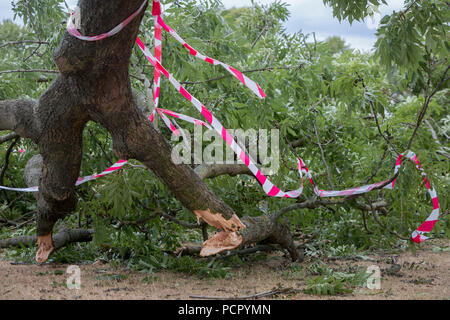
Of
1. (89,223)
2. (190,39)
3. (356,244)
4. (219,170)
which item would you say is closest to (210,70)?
(190,39)

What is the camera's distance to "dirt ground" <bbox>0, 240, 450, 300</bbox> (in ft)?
10.0

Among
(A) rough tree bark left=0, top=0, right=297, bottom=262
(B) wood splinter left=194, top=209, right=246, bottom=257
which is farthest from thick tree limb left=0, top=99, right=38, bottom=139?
(B) wood splinter left=194, top=209, right=246, bottom=257

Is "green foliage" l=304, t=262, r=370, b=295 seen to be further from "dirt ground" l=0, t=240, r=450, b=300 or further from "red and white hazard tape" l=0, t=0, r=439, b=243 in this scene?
"red and white hazard tape" l=0, t=0, r=439, b=243

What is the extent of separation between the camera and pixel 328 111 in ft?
16.1

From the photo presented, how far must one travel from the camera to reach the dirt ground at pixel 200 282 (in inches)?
120

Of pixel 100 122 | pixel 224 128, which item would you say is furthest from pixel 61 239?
pixel 224 128

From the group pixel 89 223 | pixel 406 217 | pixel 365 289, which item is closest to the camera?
pixel 365 289

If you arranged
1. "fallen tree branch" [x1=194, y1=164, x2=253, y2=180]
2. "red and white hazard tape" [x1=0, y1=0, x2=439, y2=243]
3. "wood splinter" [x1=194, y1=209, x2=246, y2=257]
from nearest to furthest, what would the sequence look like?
"red and white hazard tape" [x1=0, y1=0, x2=439, y2=243] < "wood splinter" [x1=194, y1=209, x2=246, y2=257] < "fallen tree branch" [x1=194, y1=164, x2=253, y2=180]

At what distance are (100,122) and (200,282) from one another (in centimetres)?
133

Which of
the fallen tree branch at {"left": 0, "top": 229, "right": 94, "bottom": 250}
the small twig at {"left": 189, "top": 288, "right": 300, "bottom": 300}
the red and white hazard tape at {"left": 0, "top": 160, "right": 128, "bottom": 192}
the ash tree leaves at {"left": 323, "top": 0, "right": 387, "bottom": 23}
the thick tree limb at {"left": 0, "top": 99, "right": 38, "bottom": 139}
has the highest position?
the ash tree leaves at {"left": 323, "top": 0, "right": 387, "bottom": 23}

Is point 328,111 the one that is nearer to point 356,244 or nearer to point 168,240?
point 356,244

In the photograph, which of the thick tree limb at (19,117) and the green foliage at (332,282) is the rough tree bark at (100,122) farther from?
the green foliage at (332,282)

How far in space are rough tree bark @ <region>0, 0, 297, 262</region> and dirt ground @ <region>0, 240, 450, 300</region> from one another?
0.32 meters

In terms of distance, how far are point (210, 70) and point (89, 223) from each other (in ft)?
6.28
